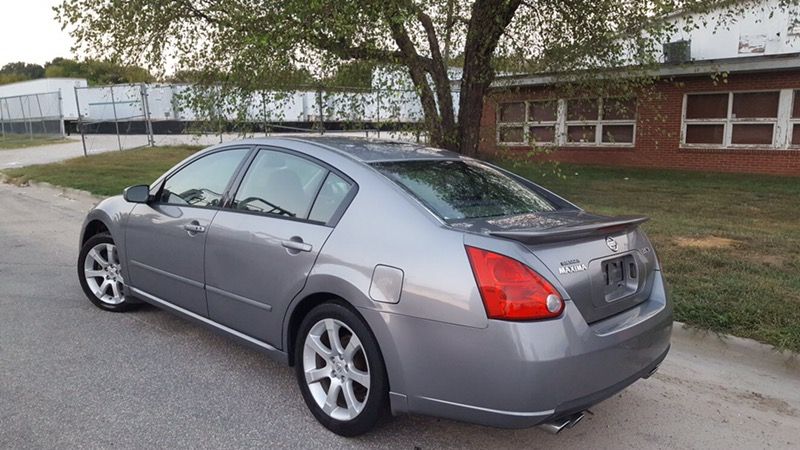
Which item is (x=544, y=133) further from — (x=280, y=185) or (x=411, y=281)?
(x=411, y=281)

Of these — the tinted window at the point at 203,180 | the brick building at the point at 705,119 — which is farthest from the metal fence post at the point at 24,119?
the tinted window at the point at 203,180

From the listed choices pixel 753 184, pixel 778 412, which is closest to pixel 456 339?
pixel 778 412

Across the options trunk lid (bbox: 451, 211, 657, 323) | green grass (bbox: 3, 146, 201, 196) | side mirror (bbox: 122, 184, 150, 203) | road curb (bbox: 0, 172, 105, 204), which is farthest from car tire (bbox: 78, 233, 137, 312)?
green grass (bbox: 3, 146, 201, 196)

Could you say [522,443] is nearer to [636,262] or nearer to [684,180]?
[636,262]

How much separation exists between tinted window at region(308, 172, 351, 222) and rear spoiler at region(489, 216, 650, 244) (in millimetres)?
920

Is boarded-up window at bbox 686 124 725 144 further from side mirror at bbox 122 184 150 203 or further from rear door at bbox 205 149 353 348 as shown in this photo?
side mirror at bbox 122 184 150 203

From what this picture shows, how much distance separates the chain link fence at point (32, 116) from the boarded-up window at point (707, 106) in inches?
1035

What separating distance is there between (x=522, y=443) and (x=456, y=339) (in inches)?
34.2

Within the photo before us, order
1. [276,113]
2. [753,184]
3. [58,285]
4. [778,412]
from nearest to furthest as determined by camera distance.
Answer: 1. [778,412]
2. [58,285]
3. [276,113]
4. [753,184]

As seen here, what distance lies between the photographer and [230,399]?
345 centimetres

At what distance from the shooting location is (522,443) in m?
3.01

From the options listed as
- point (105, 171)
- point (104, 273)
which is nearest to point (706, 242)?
point (104, 273)

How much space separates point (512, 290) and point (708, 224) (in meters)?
6.46

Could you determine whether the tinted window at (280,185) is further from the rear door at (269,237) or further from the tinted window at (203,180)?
the tinted window at (203,180)
